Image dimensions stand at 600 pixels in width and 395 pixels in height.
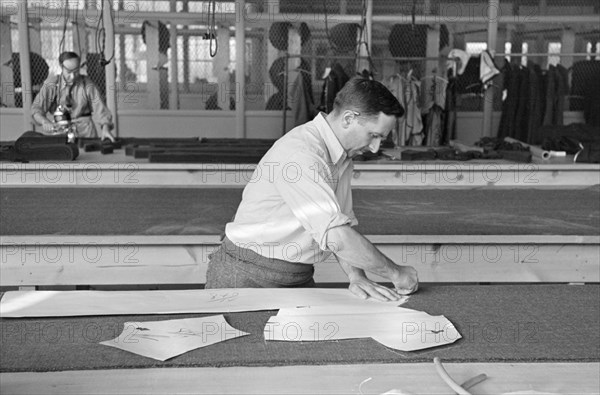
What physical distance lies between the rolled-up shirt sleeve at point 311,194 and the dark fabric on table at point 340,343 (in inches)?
11.2

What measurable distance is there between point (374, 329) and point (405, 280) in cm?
34

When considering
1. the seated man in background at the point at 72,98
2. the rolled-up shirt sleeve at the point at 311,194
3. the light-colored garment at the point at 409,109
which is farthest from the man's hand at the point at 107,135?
the rolled-up shirt sleeve at the point at 311,194

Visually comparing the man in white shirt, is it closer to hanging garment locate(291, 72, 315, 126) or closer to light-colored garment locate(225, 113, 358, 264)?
light-colored garment locate(225, 113, 358, 264)

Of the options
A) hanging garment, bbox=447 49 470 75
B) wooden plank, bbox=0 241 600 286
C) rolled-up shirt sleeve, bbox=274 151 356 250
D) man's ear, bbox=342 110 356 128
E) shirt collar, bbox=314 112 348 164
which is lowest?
wooden plank, bbox=0 241 600 286

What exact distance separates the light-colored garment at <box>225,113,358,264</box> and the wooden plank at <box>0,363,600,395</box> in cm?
49

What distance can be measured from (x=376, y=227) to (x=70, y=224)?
55.7 inches

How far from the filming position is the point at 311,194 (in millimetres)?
2053

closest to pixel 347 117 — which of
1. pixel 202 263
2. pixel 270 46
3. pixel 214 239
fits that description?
pixel 214 239

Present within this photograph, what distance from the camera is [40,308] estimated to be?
203 centimetres

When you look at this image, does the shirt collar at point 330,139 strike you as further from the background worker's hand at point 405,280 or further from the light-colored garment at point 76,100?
the light-colored garment at point 76,100

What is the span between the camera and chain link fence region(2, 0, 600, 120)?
8453 mm

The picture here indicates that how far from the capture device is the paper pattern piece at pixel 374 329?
1.84m

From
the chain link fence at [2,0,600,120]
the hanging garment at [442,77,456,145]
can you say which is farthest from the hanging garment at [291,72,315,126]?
the hanging garment at [442,77,456,145]

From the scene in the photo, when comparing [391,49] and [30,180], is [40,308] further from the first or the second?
[391,49]
